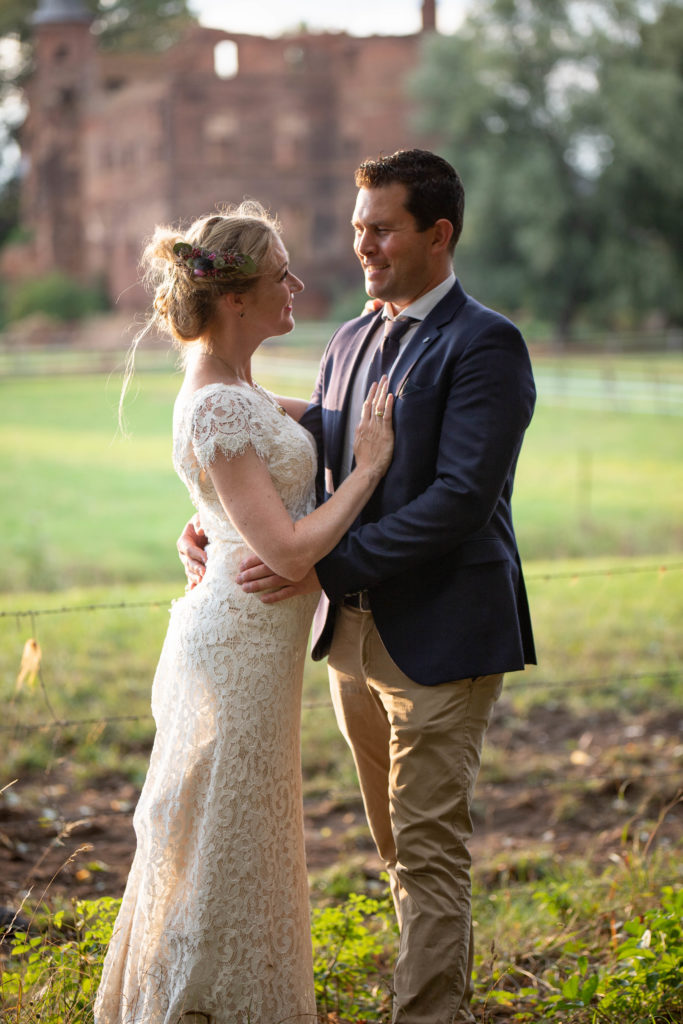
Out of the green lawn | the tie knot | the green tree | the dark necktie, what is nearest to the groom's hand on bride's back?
the dark necktie

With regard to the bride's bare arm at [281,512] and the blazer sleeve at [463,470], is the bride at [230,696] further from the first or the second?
the blazer sleeve at [463,470]

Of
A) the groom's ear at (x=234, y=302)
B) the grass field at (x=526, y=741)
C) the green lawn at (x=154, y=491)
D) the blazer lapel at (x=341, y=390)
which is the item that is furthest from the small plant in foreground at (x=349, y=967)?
the green lawn at (x=154, y=491)

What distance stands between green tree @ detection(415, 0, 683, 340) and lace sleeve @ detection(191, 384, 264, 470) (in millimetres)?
36794

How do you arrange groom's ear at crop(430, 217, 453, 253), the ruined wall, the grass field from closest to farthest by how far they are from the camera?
groom's ear at crop(430, 217, 453, 253), the grass field, the ruined wall

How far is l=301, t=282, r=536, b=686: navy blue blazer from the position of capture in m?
3.03

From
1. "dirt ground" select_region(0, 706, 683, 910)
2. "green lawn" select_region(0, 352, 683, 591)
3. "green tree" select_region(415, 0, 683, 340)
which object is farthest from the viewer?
"green tree" select_region(415, 0, 683, 340)

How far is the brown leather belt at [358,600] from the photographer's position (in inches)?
129

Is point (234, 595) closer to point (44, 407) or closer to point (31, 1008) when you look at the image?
point (31, 1008)

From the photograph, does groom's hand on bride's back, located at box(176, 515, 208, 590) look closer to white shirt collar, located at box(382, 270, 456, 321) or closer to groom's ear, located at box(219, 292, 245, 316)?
groom's ear, located at box(219, 292, 245, 316)

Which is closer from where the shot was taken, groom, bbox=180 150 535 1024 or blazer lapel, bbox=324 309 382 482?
groom, bbox=180 150 535 1024

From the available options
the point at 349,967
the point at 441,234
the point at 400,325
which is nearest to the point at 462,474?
the point at 400,325

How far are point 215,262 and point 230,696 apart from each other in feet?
3.96

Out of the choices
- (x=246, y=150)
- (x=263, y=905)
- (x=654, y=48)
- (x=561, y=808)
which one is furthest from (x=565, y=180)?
(x=263, y=905)

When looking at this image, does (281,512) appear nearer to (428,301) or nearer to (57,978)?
(428,301)
